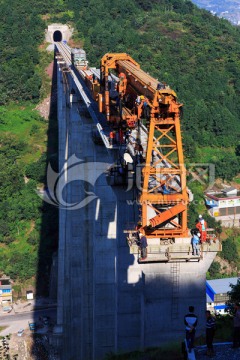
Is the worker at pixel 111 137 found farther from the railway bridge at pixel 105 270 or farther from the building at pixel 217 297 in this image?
the building at pixel 217 297

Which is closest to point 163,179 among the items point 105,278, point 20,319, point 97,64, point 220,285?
point 105,278

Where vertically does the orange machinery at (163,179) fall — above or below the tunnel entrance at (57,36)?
below

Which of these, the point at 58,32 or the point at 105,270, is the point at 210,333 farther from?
the point at 58,32

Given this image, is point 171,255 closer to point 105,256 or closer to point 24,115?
point 105,256

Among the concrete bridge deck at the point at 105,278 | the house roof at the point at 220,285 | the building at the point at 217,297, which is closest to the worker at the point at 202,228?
the concrete bridge deck at the point at 105,278

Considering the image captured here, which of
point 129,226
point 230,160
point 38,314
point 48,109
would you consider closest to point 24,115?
point 48,109
